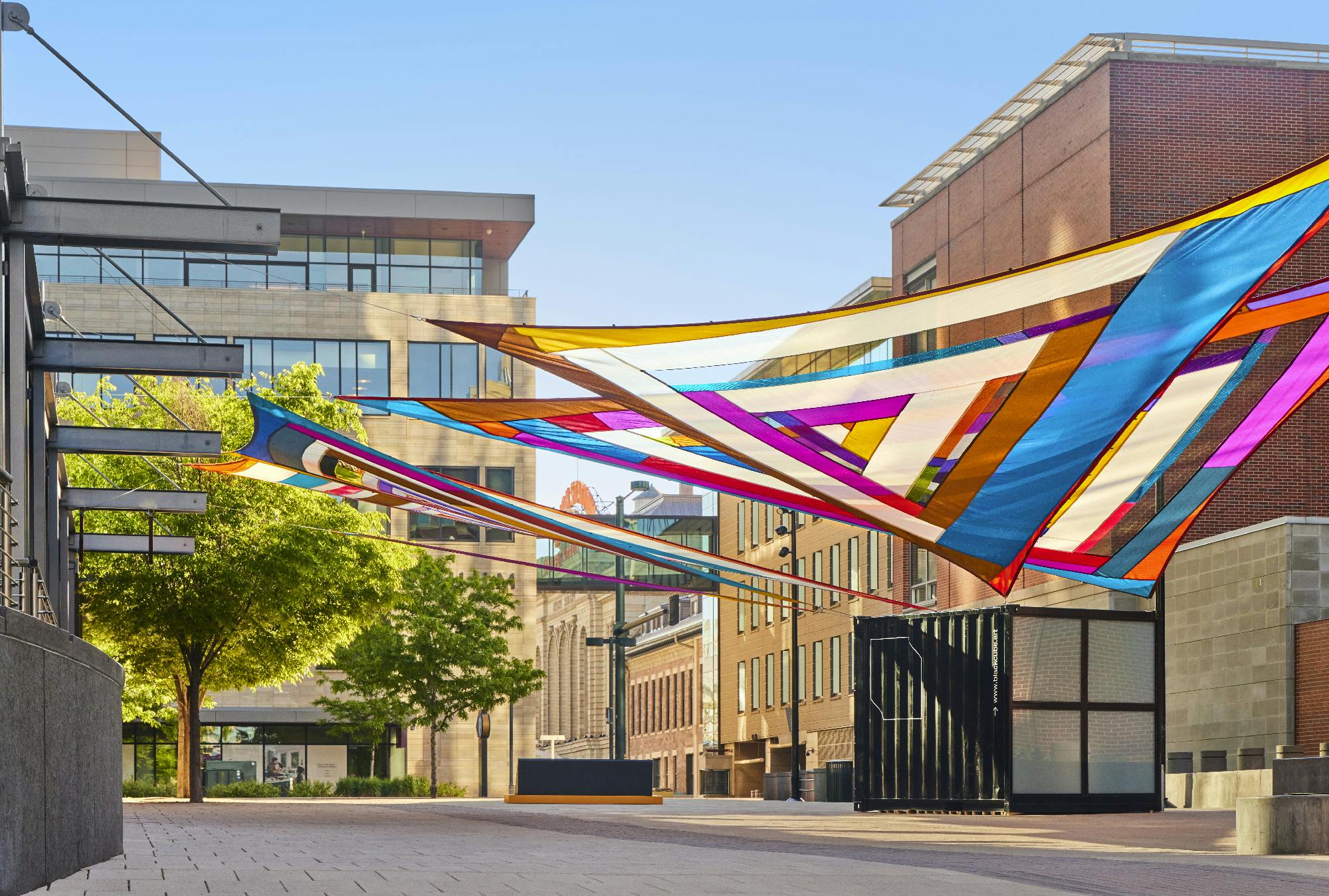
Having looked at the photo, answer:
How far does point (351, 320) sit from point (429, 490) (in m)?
48.0

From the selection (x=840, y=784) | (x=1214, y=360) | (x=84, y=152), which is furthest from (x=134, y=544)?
(x=84, y=152)

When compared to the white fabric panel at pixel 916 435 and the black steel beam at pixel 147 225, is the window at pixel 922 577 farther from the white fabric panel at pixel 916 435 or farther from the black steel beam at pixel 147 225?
the black steel beam at pixel 147 225

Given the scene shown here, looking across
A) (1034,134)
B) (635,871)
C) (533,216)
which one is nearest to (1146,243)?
(635,871)

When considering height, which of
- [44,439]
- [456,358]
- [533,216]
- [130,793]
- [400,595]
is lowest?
[130,793]

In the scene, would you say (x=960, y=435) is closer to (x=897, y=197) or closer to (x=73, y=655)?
(x=73, y=655)

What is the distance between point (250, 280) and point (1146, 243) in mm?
57461

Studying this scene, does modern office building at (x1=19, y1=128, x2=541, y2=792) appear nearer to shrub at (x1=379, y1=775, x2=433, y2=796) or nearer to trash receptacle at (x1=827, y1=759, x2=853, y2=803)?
shrub at (x1=379, y1=775, x2=433, y2=796)

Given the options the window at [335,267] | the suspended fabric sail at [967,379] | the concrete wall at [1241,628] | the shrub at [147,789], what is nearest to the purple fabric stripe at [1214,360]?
the suspended fabric sail at [967,379]

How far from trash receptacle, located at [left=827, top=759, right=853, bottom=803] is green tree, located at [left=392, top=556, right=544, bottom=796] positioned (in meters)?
9.90

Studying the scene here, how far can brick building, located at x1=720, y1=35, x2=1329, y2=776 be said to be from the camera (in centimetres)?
3316

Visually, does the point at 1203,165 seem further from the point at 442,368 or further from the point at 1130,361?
the point at 442,368

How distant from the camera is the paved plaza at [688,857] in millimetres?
11688

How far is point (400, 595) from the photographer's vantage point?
43719mm

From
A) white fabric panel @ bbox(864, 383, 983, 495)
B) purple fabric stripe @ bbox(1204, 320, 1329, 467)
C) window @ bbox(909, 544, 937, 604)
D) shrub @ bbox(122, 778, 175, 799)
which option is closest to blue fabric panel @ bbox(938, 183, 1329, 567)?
white fabric panel @ bbox(864, 383, 983, 495)
